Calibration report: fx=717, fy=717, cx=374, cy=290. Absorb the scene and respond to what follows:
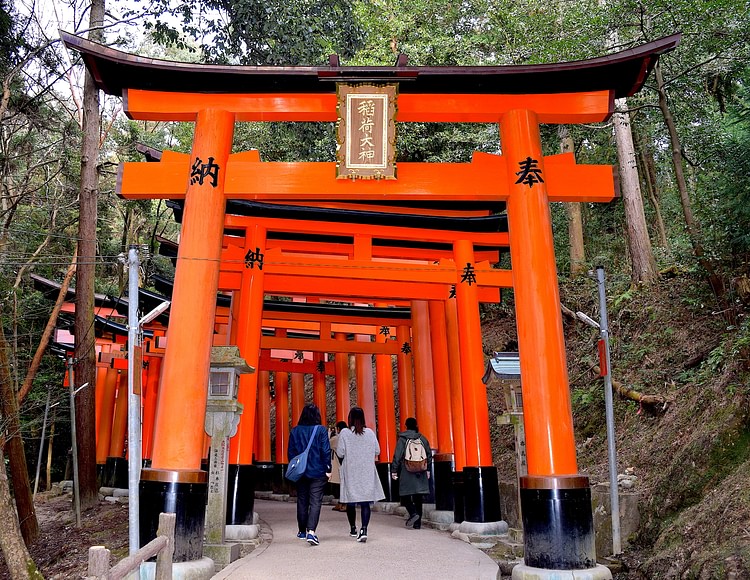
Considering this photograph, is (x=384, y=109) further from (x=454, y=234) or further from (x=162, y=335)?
(x=162, y=335)

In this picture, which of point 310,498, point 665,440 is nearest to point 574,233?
point 665,440

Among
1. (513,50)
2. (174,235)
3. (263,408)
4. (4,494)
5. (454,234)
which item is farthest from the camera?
(174,235)

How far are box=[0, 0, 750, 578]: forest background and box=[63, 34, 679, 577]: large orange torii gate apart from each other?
1.90 metres

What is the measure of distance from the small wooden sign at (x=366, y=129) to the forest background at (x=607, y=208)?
14.1 feet

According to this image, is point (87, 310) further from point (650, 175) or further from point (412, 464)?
point (650, 175)

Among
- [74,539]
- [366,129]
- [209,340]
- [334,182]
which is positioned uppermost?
[366,129]

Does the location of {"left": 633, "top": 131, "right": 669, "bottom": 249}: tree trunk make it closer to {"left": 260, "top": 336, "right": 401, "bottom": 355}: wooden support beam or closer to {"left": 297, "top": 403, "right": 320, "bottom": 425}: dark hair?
{"left": 260, "top": 336, "right": 401, "bottom": 355}: wooden support beam

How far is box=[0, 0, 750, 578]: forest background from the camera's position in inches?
349

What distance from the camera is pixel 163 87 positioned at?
8.35m

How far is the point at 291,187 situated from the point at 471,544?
5378 millimetres

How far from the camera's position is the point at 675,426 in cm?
1044

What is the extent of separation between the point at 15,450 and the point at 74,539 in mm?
2026

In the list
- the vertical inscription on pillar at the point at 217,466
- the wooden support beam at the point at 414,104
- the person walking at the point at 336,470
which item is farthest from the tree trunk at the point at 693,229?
the vertical inscription on pillar at the point at 217,466

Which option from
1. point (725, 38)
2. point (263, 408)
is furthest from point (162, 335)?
point (725, 38)
